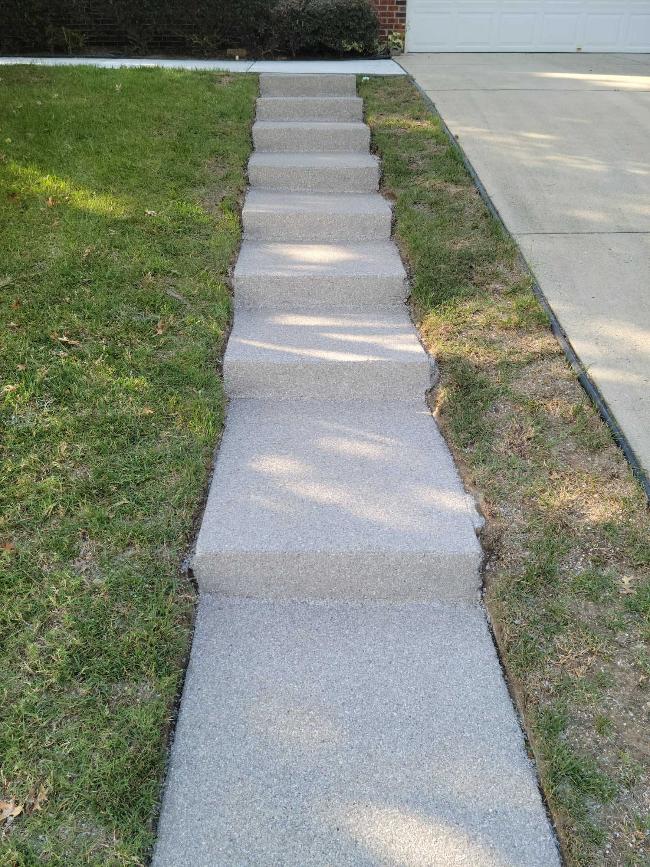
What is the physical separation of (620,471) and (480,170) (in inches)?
125

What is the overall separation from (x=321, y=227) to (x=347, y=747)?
3560mm

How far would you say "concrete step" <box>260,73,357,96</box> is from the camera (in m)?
6.74

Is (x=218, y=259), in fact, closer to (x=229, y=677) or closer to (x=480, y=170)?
(x=480, y=170)

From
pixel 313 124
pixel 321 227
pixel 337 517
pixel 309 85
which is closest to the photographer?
pixel 337 517

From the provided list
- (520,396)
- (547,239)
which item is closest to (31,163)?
(547,239)

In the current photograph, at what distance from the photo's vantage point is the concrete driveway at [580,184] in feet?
11.5

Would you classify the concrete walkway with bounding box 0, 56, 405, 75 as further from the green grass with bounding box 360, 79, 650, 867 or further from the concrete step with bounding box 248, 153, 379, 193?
the green grass with bounding box 360, 79, 650, 867

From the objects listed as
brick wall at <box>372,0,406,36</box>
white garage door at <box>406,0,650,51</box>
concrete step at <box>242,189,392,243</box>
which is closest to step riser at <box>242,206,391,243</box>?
concrete step at <box>242,189,392,243</box>

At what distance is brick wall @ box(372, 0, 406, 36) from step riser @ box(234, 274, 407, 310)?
6.69m

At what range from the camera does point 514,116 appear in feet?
20.6

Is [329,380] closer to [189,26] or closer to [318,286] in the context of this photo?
[318,286]

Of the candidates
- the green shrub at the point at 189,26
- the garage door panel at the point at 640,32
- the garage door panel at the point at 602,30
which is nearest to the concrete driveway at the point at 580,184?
the green shrub at the point at 189,26

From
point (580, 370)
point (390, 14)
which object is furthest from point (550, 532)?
point (390, 14)

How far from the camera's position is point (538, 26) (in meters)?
9.73
